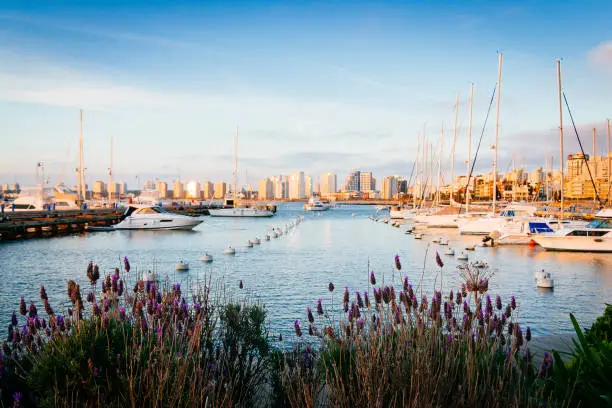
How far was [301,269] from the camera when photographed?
22.0 metres

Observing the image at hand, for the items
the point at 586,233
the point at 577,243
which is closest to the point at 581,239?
the point at 577,243

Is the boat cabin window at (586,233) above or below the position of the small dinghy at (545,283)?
above

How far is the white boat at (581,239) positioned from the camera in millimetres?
28500

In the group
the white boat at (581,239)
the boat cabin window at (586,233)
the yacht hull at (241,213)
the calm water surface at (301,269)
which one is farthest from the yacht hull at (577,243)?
the yacht hull at (241,213)

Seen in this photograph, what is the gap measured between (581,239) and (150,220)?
3399cm

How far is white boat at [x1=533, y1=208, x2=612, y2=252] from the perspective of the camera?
2850 centimetres

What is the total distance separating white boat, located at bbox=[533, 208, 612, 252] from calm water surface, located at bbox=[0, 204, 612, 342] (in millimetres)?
812

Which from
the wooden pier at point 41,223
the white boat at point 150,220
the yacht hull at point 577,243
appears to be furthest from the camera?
the white boat at point 150,220

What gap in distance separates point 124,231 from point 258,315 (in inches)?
1632

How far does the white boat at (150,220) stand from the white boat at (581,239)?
30.2m

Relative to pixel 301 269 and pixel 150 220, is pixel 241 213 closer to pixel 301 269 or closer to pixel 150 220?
pixel 150 220

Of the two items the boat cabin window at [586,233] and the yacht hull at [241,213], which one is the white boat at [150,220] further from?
the boat cabin window at [586,233]

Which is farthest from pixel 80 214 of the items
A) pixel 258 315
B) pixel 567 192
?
pixel 567 192

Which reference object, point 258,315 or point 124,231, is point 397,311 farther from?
point 124,231
